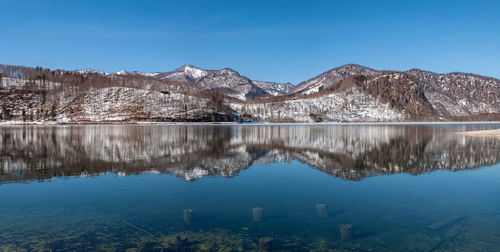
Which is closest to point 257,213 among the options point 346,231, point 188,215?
point 188,215

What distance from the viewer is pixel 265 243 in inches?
426

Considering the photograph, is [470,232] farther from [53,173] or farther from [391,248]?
[53,173]

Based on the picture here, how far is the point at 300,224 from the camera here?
12.9m

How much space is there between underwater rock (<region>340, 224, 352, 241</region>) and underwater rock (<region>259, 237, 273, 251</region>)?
108 inches

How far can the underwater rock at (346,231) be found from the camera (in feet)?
37.6

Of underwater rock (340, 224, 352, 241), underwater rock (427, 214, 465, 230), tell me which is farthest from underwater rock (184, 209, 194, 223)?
underwater rock (427, 214, 465, 230)

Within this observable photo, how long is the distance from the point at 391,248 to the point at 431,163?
859 inches

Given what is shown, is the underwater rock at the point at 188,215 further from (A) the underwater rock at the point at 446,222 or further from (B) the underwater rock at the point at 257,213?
(A) the underwater rock at the point at 446,222

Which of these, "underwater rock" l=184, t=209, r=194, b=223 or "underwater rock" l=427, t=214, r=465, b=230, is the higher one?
"underwater rock" l=184, t=209, r=194, b=223

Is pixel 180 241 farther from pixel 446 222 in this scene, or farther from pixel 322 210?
pixel 446 222

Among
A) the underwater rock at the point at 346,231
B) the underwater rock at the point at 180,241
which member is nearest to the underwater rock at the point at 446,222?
the underwater rock at the point at 346,231

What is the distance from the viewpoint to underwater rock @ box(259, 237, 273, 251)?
1054 centimetres

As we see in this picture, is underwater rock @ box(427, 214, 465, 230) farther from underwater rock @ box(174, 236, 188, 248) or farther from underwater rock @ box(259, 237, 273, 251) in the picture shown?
underwater rock @ box(174, 236, 188, 248)

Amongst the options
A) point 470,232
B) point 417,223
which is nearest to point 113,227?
point 417,223
